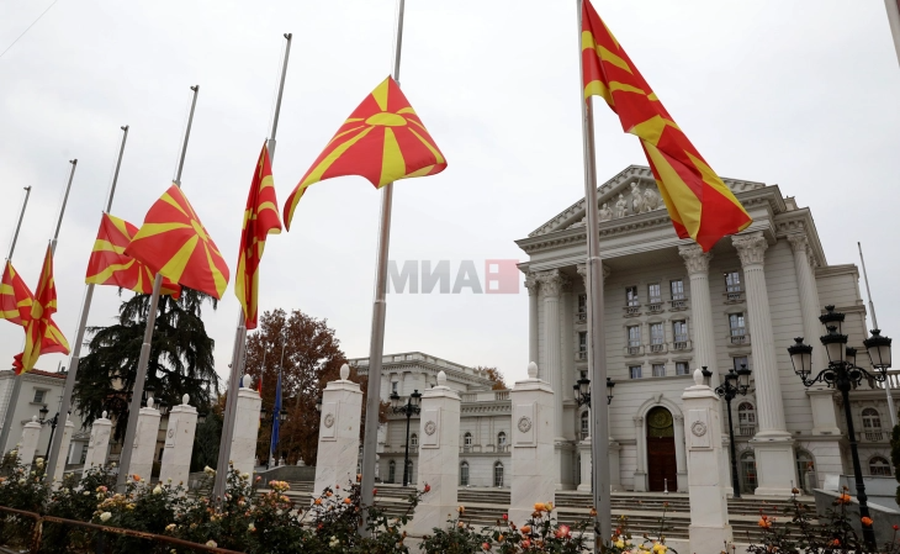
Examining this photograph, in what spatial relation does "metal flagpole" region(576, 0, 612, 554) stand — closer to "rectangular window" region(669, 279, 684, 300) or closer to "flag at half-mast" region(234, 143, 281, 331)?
"flag at half-mast" region(234, 143, 281, 331)

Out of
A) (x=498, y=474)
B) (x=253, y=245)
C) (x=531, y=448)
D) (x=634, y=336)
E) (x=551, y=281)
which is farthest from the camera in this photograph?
(x=498, y=474)

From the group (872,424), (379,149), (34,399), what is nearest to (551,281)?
(872,424)

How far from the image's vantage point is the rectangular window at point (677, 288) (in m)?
35.9

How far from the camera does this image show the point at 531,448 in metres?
12.4

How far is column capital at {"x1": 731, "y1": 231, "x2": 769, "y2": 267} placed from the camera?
31594 mm

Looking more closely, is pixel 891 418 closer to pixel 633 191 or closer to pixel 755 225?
pixel 755 225

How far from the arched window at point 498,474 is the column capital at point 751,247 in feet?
72.2

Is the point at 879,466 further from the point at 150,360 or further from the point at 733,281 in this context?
the point at 150,360

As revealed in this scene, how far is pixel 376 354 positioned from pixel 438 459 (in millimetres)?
6264

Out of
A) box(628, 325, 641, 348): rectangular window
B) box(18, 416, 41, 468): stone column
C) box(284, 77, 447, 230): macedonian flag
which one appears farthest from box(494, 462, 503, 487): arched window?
box(284, 77, 447, 230): macedonian flag

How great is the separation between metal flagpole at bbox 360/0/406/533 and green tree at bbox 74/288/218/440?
26547mm

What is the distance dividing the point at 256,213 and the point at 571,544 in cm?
764

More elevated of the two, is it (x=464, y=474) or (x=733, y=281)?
(x=733, y=281)

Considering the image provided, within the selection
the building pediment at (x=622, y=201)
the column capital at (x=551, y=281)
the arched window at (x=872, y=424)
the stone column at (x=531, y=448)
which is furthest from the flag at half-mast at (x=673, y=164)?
the column capital at (x=551, y=281)
